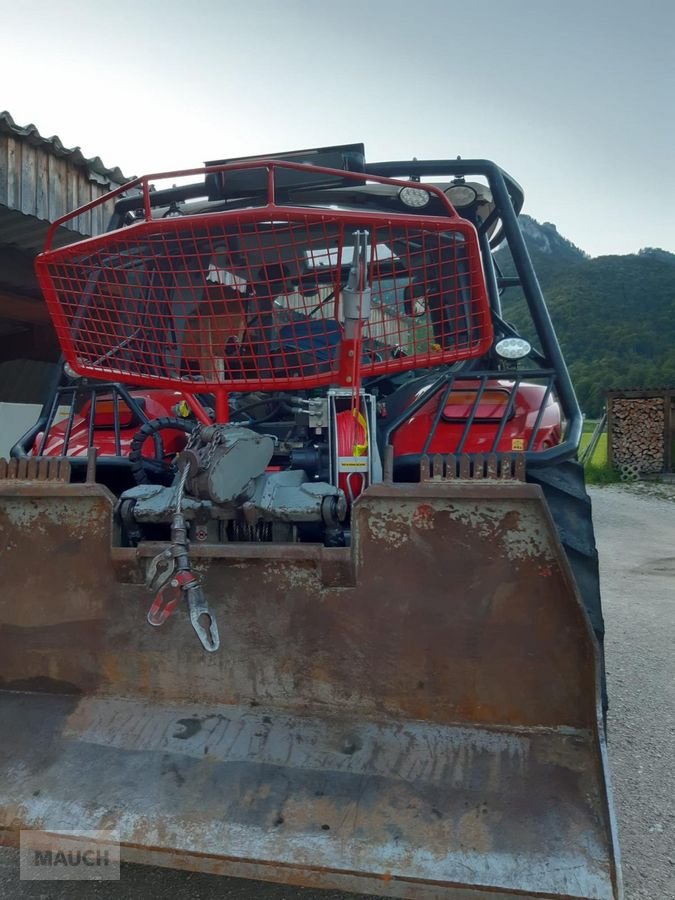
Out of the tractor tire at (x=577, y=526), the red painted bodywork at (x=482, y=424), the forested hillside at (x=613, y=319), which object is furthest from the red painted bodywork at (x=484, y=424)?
the forested hillside at (x=613, y=319)

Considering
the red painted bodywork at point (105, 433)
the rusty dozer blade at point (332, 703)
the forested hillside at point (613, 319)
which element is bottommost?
the rusty dozer blade at point (332, 703)

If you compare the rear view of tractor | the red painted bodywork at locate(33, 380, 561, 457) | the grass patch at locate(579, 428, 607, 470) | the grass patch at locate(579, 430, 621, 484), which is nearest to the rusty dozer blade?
the rear view of tractor

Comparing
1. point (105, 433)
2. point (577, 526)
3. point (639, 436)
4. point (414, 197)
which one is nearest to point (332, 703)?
point (577, 526)

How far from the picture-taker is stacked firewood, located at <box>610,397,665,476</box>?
54.5 ft

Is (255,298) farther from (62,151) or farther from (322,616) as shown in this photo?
(62,151)

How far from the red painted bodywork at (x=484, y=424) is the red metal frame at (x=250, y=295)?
22 centimetres

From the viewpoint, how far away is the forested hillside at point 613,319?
3206 cm

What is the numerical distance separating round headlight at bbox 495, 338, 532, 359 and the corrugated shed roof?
5.18 m

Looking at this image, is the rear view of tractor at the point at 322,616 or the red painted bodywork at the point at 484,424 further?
the red painted bodywork at the point at 484,424

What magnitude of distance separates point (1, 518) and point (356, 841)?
5.04 ft

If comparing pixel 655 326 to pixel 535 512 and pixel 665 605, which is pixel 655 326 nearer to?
pixel 665 605

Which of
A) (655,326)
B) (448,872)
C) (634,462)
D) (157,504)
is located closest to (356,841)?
(448,872)

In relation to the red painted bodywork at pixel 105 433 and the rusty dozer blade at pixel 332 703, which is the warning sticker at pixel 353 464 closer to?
the rusty dozer blade at pixel 332 703

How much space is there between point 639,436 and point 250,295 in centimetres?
1611
